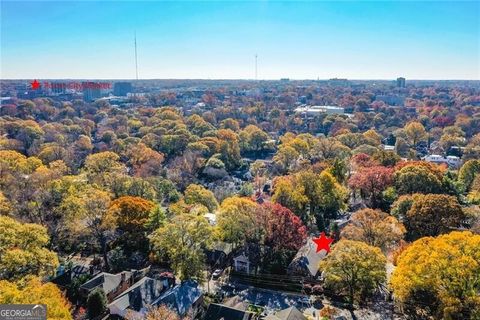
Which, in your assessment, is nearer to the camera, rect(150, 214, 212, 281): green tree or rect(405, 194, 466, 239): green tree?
rect(150, 214, 212, 281): green tree

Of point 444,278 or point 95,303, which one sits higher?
point 444,278

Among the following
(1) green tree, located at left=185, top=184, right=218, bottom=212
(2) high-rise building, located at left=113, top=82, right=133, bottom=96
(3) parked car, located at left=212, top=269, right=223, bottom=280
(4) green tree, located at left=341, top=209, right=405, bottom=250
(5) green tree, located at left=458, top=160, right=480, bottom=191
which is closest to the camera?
(4) green tree, located at left=341, top=209, right=405, bottom=250

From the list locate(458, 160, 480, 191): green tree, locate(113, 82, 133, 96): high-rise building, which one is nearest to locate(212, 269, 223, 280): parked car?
locate(458, 160, 480, 191): green tree

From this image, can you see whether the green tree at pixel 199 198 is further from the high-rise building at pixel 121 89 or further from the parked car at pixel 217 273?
the high-rise building at pixel 121 89

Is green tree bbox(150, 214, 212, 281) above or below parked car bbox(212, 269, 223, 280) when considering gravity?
above

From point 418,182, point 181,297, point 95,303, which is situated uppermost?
point 418,182

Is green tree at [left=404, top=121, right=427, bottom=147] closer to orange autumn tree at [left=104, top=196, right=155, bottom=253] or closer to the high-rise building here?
orange autumn tree at [left=104, top=196, right=155, bottom=253]

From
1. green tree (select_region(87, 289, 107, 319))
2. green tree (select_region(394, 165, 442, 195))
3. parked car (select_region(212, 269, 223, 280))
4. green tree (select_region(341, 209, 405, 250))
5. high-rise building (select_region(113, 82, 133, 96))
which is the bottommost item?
parked car (select_region(212, 269, 223, 280))

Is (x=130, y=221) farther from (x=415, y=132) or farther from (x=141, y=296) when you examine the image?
(x=415, y=132)

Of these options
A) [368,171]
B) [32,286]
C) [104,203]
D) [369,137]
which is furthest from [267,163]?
[32,286]

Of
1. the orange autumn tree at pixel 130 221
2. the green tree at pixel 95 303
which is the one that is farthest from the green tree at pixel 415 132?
the green tree at pixel 95 303

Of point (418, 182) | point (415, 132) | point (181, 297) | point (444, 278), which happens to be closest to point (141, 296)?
point (181, 297)
